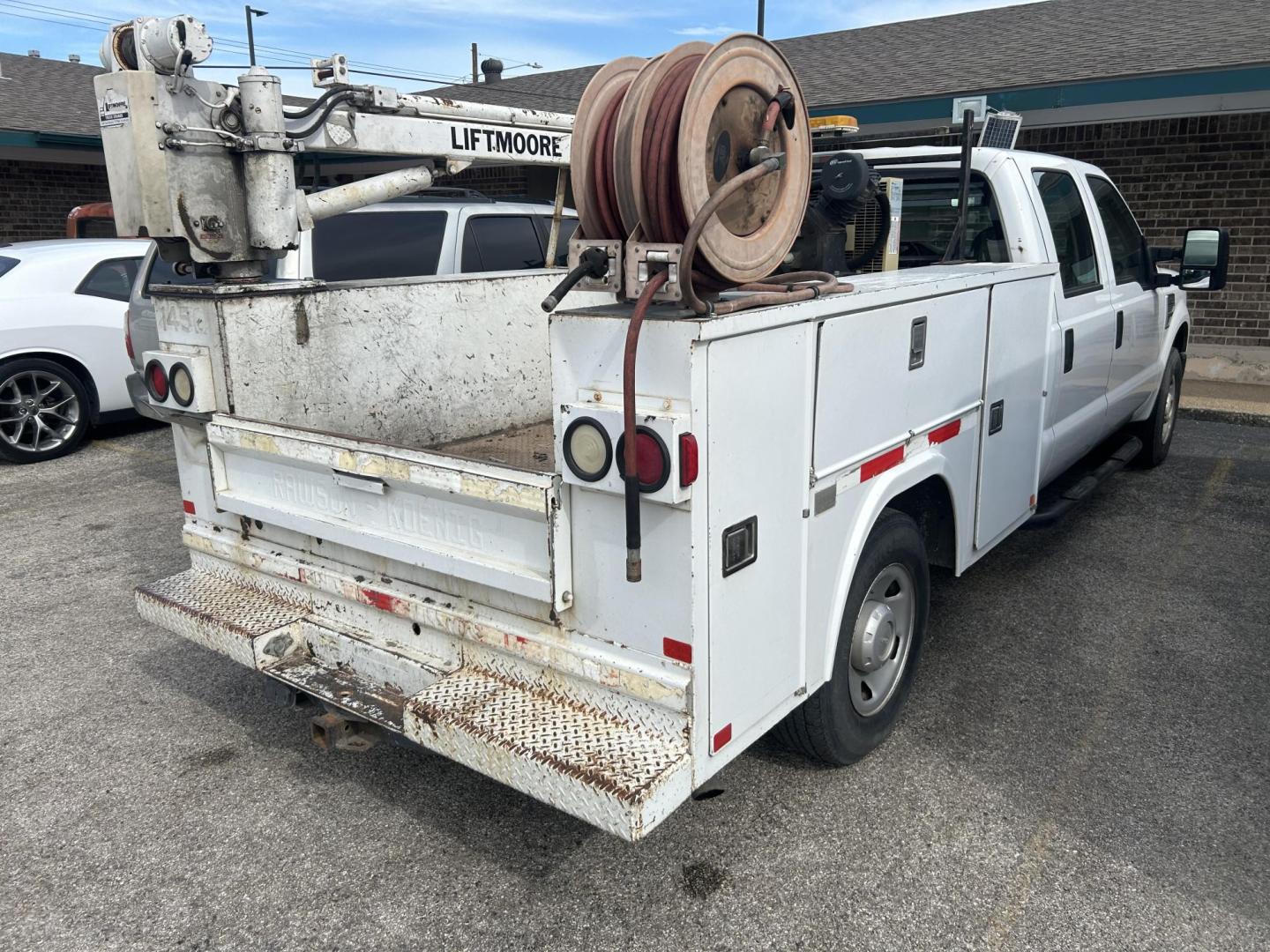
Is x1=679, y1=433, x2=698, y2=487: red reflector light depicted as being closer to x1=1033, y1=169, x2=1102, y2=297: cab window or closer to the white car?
x1=1033, y1=169, x2=1102, y2=297: cab window

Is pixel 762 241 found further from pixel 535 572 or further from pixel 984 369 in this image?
pixel 984 369

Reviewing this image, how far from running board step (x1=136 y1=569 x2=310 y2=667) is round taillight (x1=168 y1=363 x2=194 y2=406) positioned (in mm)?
667

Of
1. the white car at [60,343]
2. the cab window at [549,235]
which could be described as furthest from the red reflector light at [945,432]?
the white car at [60,343]

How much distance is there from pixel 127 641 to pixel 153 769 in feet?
4.42

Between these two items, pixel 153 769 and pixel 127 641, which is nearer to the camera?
pixel 153 769

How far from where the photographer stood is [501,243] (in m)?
7.36

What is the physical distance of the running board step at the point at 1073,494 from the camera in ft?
15.4

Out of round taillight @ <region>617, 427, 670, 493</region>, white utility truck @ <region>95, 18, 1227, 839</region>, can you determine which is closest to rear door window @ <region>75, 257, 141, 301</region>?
white utility truck @ <region>95, 18, 1227, 839</region>

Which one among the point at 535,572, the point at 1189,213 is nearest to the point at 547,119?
the point at 535,572

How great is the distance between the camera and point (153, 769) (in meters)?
3.66

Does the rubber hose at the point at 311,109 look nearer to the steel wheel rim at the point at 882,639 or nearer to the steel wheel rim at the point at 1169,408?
the steel wheel rim at the point at 882,639

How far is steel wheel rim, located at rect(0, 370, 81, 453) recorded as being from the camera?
838cm

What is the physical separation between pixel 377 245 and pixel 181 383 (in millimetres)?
3310

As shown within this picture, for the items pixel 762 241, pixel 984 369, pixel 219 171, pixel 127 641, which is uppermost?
pixel 219 171
